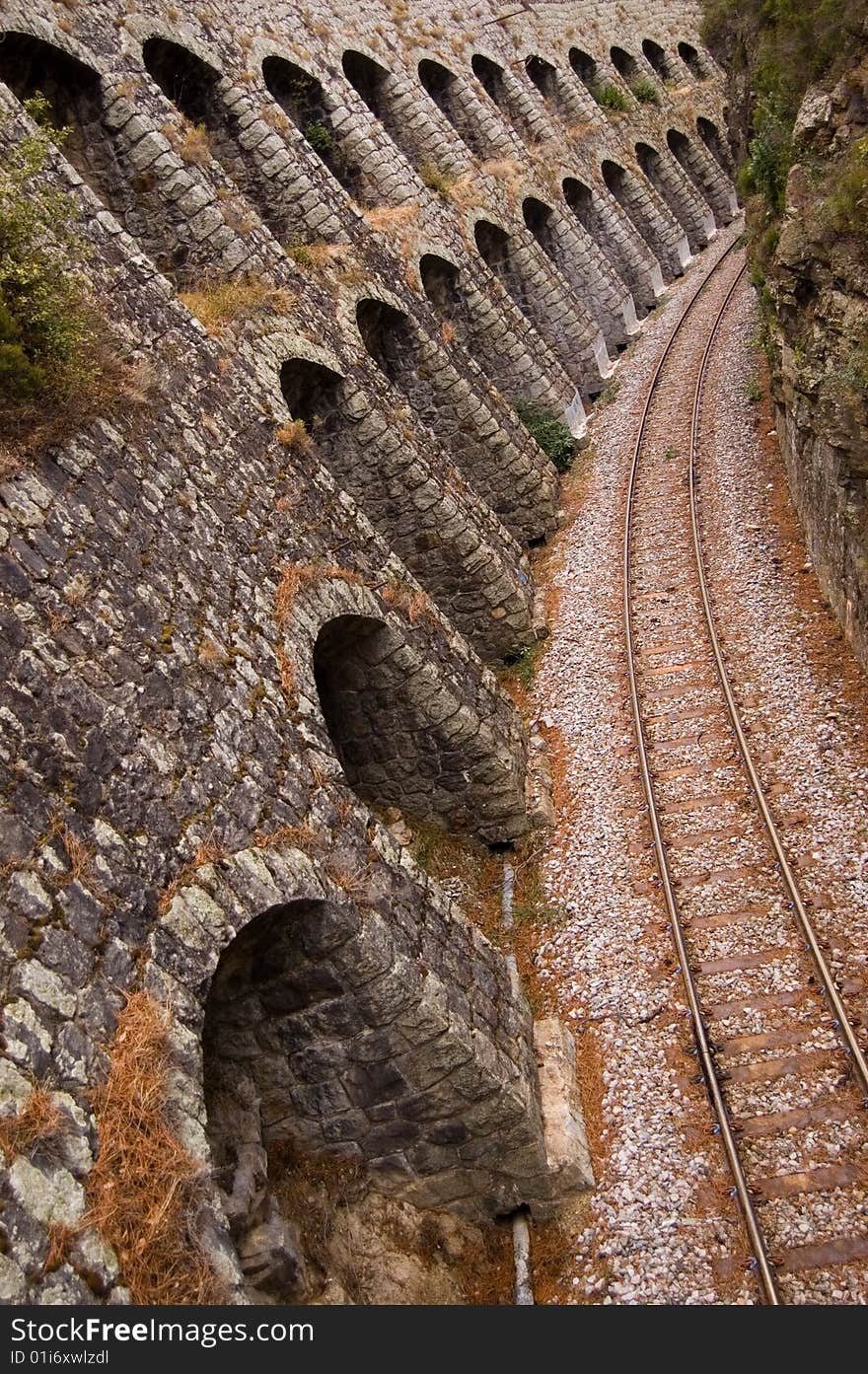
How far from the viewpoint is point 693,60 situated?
41.6m

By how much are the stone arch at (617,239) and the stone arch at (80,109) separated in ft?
62.8

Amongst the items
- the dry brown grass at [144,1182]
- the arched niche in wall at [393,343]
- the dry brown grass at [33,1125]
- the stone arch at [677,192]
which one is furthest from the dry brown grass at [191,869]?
the stone arch at [677,192]

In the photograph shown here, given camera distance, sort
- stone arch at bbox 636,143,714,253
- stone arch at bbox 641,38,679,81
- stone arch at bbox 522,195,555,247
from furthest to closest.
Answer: stone arch at bbox 641,38,679,81
stone arch at bbox 636,143,714,253
stone arch at bbox 522,195,555,247

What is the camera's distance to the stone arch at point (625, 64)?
1448 inches

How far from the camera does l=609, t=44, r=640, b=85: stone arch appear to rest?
121 ft

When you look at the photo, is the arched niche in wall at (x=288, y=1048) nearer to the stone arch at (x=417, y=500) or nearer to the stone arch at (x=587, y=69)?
the stone arch at (x=417, y=500)

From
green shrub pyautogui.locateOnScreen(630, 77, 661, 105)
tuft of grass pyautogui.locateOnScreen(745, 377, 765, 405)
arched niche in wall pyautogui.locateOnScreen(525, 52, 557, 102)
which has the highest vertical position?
arched niche in wall pyautogui.locateOnScreen(525, 52, 557, 102)

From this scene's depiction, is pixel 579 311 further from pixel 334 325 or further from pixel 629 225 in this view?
pixel 334 325

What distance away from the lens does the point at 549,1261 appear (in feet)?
26.2

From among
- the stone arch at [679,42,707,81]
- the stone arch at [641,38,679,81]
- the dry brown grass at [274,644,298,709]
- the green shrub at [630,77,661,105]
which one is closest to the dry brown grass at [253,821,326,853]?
the dry brown grass at [274,644,298,709]

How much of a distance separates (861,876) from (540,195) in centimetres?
2270

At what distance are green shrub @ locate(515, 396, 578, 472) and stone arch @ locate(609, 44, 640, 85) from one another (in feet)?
76.5

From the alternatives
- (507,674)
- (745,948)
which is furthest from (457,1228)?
(507,674)

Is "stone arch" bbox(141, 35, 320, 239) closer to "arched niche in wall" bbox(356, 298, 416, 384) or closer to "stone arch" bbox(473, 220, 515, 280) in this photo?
"arched niche in wall" bbox(356, 298, 416, 384)
